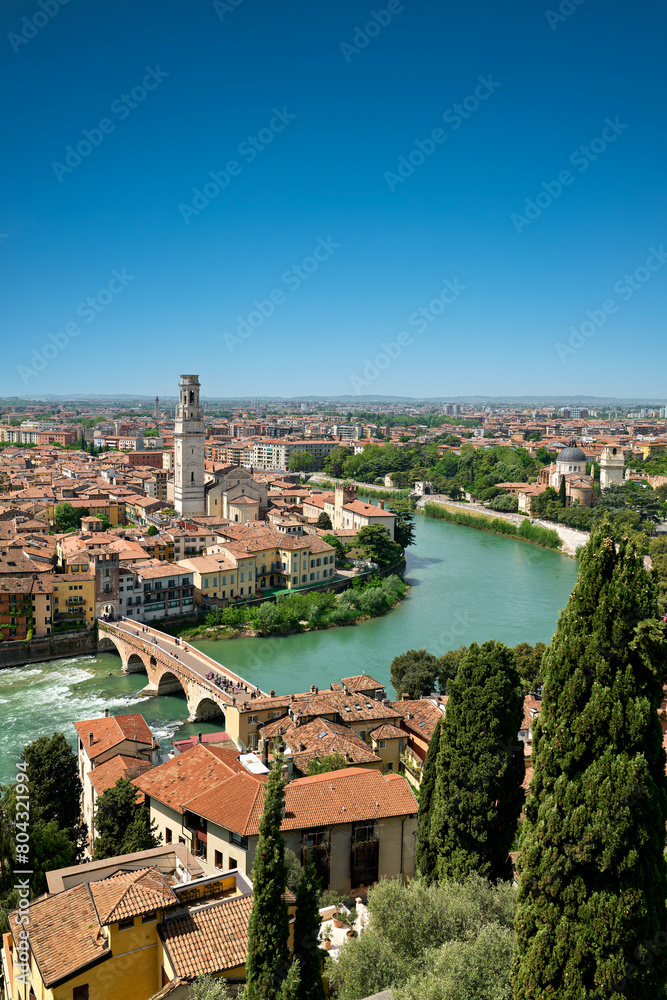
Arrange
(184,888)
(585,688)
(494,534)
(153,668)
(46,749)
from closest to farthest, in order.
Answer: (585,688), (184,888), (46,749), (153,668), (494,534)

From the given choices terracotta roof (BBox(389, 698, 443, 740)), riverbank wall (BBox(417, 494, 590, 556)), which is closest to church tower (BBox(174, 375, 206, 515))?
riverbank wall (BBox(417, 494, 590, 556))

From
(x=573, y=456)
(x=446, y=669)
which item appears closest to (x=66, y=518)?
(x=446, y=669)

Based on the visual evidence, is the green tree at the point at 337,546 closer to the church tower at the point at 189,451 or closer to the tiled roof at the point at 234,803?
the church tower at the point at 189,451

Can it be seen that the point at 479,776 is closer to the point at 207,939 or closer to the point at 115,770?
the point at 207,939

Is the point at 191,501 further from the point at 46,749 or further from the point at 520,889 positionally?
the point at 520,889

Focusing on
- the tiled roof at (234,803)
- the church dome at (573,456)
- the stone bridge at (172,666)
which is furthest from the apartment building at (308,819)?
the church dome at (573,456)

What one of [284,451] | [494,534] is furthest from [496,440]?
[494,534]
